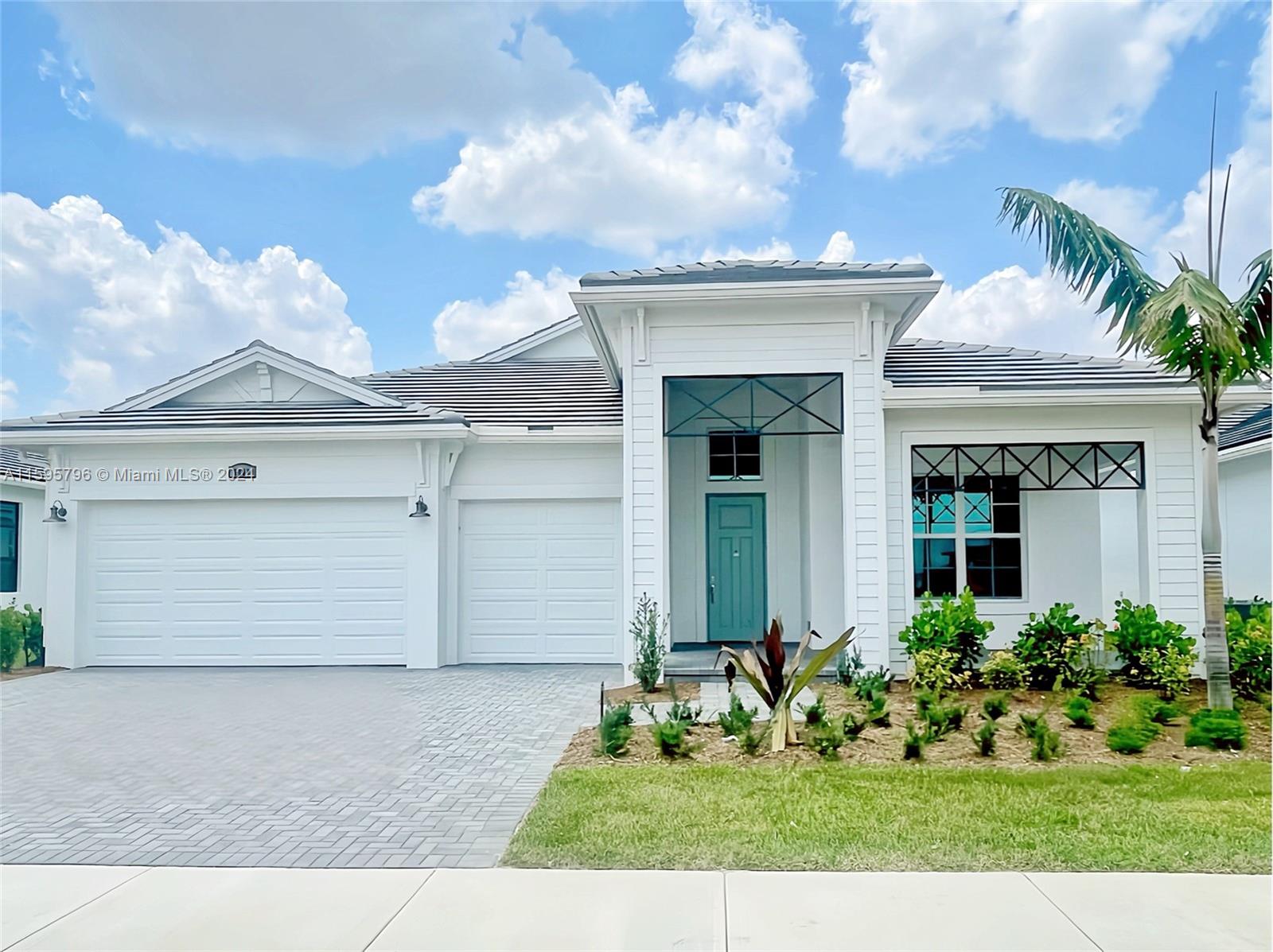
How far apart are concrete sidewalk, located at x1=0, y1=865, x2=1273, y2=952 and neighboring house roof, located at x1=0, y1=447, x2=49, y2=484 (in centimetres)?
1255

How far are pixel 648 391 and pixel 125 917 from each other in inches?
290

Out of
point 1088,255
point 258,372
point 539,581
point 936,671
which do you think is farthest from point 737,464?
point 258,372

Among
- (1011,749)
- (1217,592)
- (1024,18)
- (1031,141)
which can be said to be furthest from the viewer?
(1031,141)

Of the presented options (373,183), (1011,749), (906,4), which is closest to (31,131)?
(373,183)

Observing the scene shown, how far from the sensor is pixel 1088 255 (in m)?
8.52

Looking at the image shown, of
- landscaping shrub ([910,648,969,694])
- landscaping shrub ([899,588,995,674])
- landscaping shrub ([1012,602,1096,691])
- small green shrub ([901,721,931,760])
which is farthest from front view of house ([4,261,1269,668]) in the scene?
small green shrub ([901,721,931,760])

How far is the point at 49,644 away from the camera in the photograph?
12.3 metres

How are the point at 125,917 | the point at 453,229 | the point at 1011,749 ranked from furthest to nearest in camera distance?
the point at 453,229, the point at 1011,749, the point at 125,917

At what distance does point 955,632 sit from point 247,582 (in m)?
9.41

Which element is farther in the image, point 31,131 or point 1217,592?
point 31,131

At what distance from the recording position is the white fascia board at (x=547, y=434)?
1180 cm

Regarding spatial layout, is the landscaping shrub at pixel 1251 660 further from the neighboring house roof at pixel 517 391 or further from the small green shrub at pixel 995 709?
the neighboring house roof at pixel 517 391

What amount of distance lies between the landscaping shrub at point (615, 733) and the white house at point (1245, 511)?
11.4m

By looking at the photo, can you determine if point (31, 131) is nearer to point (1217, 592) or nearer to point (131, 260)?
point (131, 260)
